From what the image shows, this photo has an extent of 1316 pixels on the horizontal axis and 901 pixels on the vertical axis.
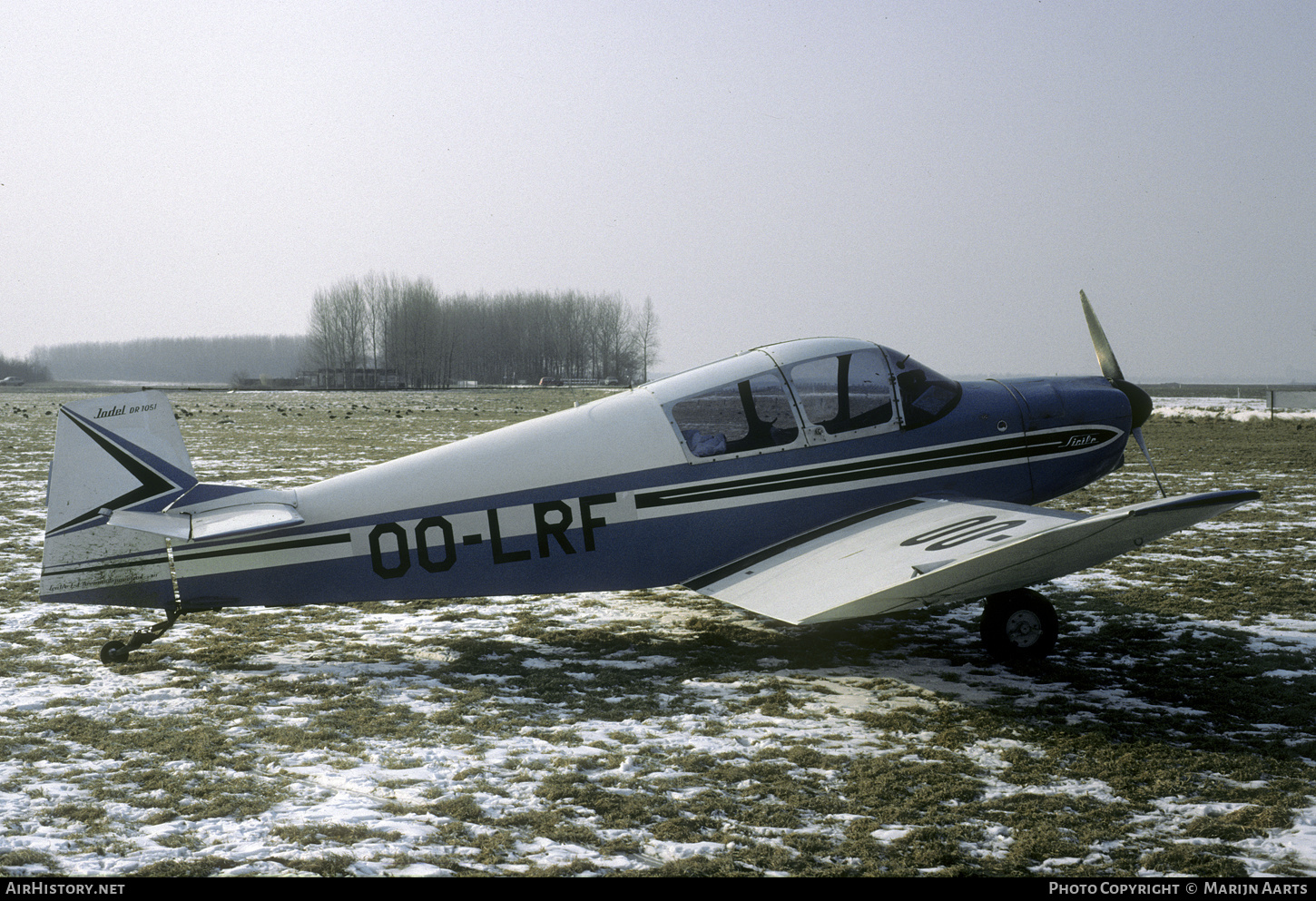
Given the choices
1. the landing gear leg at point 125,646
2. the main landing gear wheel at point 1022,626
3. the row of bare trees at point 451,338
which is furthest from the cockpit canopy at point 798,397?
the row of bare trees at point 451,338

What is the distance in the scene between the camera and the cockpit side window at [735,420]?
614cm

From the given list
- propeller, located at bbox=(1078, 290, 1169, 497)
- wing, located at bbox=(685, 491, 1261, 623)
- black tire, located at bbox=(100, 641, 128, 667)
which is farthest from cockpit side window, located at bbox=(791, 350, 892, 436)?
black tire, located at bbox=(100, 641, 128, 667)

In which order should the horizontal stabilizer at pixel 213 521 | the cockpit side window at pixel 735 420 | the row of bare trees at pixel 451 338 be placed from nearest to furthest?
the horizontal stabilizer at pixel 213 521 → the cockpit side window at pixel 735 420 → the row of bare trees at pixel 451 338

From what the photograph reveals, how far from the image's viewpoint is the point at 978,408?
667 centimetres

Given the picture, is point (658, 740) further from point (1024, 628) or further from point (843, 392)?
point (843, 392)

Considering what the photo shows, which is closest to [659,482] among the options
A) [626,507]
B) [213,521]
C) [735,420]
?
[626,507]

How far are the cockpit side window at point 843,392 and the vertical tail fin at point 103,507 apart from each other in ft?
14.0

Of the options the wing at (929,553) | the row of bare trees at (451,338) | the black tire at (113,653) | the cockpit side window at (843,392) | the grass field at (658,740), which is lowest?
the grass field at (658,740)

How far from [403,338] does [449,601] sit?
108m

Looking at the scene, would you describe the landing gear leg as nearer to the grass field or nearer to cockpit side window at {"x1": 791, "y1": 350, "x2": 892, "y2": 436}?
the grass field

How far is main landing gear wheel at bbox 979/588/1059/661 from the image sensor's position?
226 inches

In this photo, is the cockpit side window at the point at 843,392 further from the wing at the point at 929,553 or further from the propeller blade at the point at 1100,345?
the propeller blade at the point at 1100,345

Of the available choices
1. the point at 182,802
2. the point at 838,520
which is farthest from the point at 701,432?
the point at 182,802

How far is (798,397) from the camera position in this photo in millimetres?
6266
